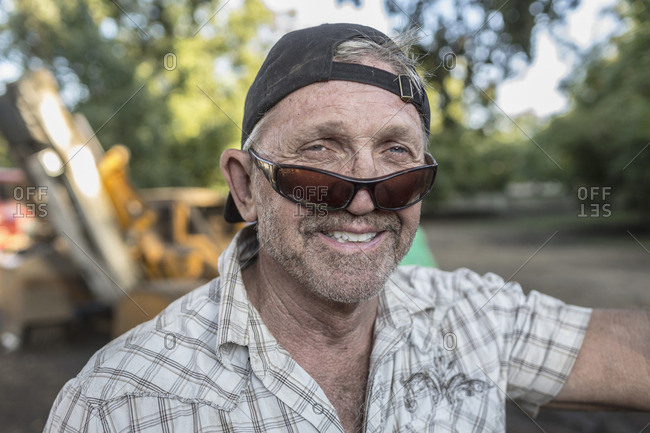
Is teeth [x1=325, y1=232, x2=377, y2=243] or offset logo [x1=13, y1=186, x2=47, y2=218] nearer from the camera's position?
teeth [x1=325, y1=232, x2=377, y2=243]

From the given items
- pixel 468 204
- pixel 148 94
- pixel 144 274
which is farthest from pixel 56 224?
pixel 468 204

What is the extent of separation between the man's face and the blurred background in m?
0.40

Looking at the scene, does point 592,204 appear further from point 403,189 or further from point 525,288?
point 403,189

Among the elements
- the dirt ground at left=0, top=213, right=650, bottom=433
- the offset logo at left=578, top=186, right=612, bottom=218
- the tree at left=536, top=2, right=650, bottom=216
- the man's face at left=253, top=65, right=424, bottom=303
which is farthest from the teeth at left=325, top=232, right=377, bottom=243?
the tree at left=536, top=2, right=650, bottom=216

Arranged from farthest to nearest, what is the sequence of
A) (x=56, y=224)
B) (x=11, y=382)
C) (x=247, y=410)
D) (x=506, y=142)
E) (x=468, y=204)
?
1. (x=468, y=204)
2. (x=506, y=142)
3. (x=56, y=224)
4. (x=11, y=382)
5. (x=247, y=410)

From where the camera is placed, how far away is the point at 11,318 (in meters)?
5.44

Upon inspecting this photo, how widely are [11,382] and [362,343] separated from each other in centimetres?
442

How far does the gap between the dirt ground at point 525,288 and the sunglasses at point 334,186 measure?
3.26ft

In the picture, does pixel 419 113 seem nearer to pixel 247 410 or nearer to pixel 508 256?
pixel 247 410

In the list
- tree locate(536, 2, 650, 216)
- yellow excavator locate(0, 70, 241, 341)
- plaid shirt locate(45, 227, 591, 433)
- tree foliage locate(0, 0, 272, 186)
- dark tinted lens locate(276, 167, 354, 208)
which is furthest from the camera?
tree foliage locate(0, 0, 272, 186)

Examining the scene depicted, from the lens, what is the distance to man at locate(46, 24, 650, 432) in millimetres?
1339

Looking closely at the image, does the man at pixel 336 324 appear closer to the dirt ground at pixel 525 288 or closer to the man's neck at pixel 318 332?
the man's neck at pixel 318 332

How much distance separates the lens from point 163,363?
1347 mm

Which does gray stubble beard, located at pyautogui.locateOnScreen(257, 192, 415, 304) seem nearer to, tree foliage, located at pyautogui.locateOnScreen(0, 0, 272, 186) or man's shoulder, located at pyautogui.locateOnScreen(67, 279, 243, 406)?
man's shoulder, located at pyautogui.locateOnScreen(67, 279, 243, 406)
